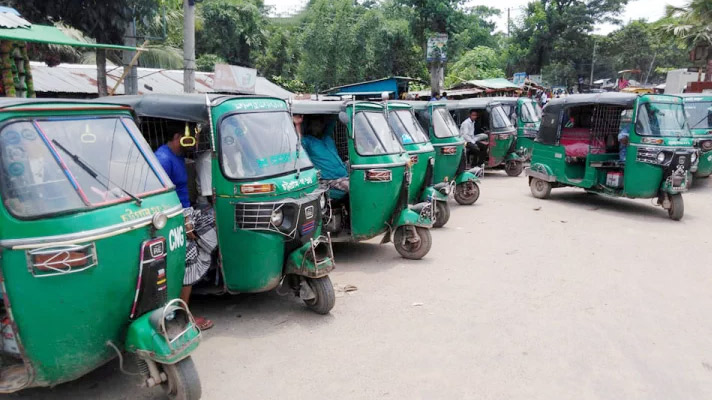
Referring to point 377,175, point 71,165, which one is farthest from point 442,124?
point 71,165

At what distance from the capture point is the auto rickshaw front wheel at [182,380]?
313cm

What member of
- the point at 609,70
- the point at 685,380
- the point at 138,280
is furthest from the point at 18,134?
the point at 609,70

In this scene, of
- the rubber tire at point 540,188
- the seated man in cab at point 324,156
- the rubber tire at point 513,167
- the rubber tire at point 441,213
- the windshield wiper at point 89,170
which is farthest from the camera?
the rubber tire at point 513,167

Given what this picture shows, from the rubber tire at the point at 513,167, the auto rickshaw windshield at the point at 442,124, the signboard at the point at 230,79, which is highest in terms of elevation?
the signboard at the point at 230,79

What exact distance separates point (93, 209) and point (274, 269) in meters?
1.95

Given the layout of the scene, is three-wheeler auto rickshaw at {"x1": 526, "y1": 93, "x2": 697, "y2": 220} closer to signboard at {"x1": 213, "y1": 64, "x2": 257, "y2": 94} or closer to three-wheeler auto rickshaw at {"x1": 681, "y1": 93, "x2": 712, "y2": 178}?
three-wheeler auto rickshaw at {"x1": 681, "y1": 93, "x2": 712, "y2": 178}

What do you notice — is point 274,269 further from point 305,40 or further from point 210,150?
point 305,40

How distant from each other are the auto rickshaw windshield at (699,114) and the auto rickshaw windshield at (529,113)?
12.3 feet

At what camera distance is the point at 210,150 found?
4.60 metres

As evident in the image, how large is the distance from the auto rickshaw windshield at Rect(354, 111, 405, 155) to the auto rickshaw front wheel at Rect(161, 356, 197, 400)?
3.75 m

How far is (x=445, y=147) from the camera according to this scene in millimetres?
9680

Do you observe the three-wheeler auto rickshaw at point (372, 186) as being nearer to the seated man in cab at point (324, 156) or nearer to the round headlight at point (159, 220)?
the seated man in cab at point (324, 156)

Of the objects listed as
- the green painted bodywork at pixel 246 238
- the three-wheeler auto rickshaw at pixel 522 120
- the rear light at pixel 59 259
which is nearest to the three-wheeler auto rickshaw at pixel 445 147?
the three-wheeler auto rickshaw at pixel 522 120

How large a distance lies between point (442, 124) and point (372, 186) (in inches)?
161
